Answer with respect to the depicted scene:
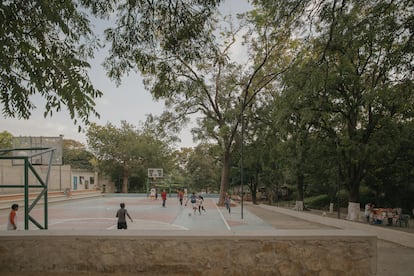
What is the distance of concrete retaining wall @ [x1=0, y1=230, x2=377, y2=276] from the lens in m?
4.78

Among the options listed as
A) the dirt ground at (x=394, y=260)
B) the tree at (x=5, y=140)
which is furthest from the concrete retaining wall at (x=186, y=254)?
the tree at (x=5, y=140)

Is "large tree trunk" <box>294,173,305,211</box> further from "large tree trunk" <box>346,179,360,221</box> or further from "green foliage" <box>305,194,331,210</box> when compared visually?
"large tree trunk" <box>346,179,360,221</box>

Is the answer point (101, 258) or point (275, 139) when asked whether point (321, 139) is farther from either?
point (101, 258)

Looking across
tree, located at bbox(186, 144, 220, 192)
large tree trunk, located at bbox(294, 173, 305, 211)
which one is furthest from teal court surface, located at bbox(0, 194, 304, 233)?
tree, located at bbox(186, 144, 220, 192)

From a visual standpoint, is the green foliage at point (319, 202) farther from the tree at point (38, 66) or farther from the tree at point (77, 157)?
the tree at point (77, 157)

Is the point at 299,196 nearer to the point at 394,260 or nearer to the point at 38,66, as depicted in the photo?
the point at 394,260

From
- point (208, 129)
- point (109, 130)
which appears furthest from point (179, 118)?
point (109, 130)

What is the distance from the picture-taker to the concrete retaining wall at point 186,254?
15.7 feet

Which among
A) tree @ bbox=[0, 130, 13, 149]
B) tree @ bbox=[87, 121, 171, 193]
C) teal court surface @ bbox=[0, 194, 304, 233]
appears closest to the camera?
teal court surface @ bbox=[0, 194, 304, 233]

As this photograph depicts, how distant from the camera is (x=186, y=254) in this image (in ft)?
16.0

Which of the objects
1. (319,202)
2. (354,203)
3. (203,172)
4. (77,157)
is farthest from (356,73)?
(77,157)

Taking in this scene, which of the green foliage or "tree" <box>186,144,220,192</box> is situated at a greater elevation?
"tree" <box>186,144,220,192</box>

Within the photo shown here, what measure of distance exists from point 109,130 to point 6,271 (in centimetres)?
5563

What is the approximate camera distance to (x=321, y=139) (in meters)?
20.9
